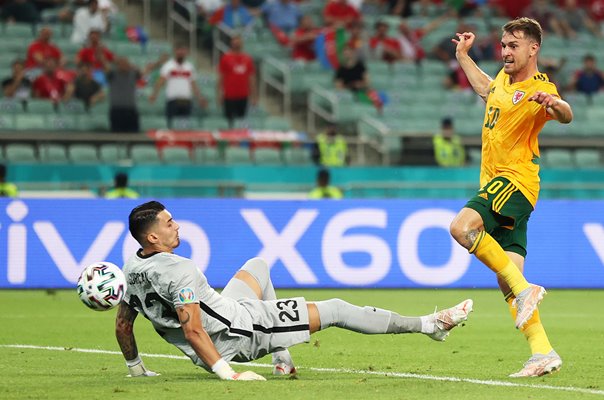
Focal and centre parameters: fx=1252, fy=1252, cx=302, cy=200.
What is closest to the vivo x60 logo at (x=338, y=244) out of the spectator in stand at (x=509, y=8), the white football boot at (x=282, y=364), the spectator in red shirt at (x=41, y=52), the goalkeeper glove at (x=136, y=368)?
the spectator in red shirt at (x=41, y=52)

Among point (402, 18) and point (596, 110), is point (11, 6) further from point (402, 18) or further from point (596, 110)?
point (596, 110)

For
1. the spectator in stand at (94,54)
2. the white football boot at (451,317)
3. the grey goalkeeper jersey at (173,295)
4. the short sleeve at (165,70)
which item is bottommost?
the white football boot at (451,317)

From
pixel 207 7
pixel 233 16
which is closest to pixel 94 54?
pixel 207 7

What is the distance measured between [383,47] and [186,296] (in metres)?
16.0

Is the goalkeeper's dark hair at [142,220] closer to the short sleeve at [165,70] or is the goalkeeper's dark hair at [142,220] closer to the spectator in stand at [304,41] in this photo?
the short sleeve at [165,70]

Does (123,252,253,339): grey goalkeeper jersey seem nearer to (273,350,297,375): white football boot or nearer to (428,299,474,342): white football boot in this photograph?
(273,350,297,375): white football boot

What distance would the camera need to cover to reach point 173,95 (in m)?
19.8

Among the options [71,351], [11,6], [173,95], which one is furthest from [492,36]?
[71,351]

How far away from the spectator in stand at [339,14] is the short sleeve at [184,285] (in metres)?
15.4

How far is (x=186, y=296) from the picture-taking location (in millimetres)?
7473

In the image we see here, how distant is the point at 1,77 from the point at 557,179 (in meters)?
8.82

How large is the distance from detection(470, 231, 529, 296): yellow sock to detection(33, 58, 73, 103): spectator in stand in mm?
12296

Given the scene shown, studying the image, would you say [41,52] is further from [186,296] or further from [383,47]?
[186,296]

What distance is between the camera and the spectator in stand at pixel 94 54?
65.7 ft
